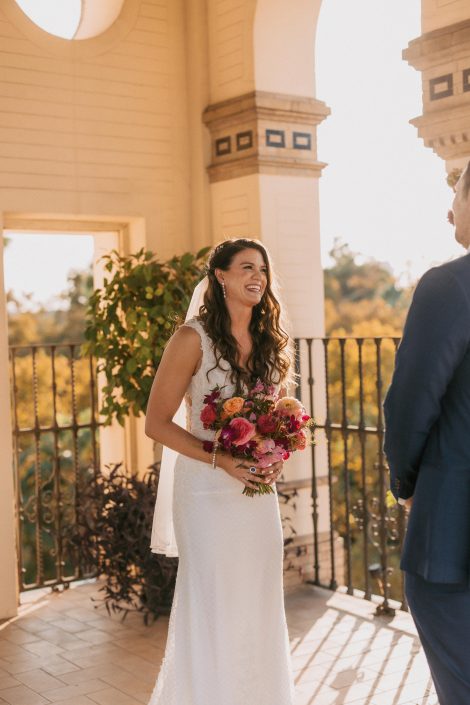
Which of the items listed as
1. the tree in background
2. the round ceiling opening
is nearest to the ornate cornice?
the round ceiling opening

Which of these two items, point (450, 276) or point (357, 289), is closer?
point (450, 276)

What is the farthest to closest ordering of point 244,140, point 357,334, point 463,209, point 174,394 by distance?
A: 1. point 357,334
2. point 244,140
3. point 174,394
4. point 463,209

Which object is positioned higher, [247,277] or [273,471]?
[247,277]

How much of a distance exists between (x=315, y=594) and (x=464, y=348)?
395 centimetres

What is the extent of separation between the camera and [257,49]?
6172mm

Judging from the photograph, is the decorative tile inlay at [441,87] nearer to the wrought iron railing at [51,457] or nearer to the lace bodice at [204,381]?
the lace bodice at [204,381]

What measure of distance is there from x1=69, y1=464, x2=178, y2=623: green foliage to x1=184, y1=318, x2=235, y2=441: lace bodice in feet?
6.28

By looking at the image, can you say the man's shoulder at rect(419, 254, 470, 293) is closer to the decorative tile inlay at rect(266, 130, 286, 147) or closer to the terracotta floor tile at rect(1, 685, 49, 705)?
the terracotta floor tile at rect(1, 685, 49, 705)

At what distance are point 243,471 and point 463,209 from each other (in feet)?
4.61

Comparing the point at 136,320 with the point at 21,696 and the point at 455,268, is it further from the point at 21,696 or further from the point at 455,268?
the point at 455,268

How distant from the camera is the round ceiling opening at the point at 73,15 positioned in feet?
20.0

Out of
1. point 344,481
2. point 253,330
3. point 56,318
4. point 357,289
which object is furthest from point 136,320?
point 357,289

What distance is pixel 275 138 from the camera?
625 centimetres

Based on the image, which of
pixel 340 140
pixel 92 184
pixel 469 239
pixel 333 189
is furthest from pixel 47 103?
pixel 333 189
